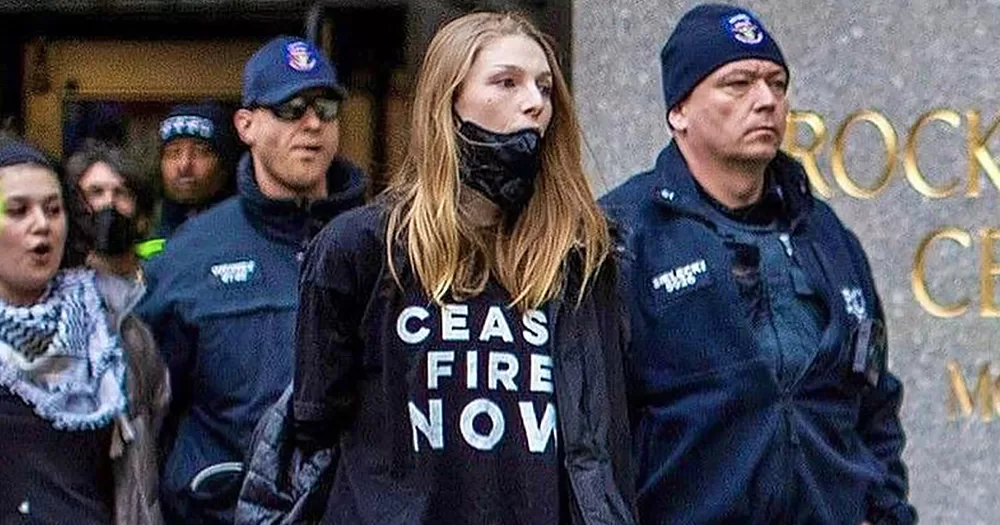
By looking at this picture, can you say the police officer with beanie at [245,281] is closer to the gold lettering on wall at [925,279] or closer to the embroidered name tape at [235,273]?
the embroidered name tape at [235,273]

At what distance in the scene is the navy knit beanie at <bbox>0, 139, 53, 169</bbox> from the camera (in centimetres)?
507

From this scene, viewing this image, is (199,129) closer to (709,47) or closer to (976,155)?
(976,155)

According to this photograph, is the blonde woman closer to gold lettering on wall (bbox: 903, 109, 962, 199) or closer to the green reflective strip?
the green reflective strip

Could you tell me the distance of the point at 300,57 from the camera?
221 inches

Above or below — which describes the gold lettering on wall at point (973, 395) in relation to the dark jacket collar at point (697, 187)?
below

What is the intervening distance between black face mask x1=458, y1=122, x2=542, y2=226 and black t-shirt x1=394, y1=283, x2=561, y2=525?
0.18m

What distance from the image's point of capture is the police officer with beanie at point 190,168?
255 inches

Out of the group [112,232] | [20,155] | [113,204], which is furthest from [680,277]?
[113,204]

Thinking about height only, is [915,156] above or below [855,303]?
above

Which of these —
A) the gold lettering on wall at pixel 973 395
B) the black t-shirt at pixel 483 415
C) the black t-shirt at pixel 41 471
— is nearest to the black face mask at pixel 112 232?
the black t-shirt at pixel 41 471

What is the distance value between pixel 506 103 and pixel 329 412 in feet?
1.85

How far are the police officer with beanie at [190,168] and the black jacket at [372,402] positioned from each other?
2318 millimetres

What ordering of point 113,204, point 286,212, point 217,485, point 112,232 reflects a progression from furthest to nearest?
point 113,204, point 112,232, point 286,212, point 217,485

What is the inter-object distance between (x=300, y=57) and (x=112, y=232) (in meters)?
0.64
